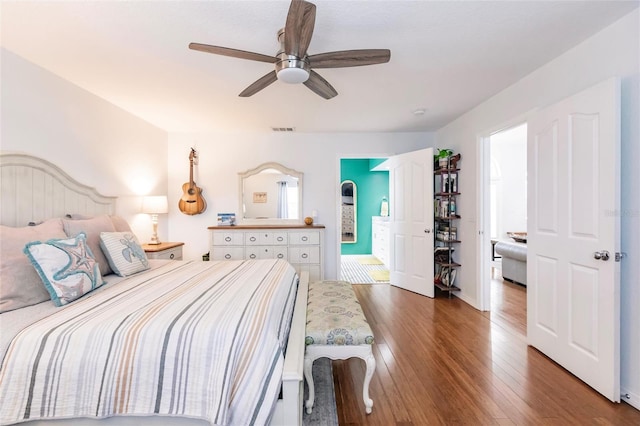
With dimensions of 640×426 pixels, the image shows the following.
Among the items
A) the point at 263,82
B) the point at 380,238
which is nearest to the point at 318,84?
the point at 263,82

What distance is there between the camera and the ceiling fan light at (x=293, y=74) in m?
1.66

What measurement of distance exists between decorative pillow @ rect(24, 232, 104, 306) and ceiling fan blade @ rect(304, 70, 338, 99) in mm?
1896

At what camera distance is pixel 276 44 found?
197 cm

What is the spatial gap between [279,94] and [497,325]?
3336mm

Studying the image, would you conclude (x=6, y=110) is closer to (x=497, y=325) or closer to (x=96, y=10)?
(x=96, y=10)

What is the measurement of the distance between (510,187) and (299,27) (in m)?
6.13

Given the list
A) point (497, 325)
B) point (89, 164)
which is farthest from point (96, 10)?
point (497, 325)

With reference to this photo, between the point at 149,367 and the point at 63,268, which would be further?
the point at 63,268

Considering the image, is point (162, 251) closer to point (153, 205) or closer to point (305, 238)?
point (153, 205)

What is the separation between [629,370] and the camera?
1.72 meters

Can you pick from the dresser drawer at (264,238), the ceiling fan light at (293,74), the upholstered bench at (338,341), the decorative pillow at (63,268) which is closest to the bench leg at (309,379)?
the upholstered bench at (338,341)

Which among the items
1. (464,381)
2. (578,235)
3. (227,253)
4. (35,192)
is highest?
(35,192)

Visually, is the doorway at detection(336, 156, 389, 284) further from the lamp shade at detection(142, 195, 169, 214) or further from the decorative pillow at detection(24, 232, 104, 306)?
the decorative pillow at detection(24, 232, 104, 306)

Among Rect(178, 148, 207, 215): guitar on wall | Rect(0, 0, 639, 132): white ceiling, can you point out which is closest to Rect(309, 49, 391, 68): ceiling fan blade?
Rect(0, 0, 639, 132): white ceiling
